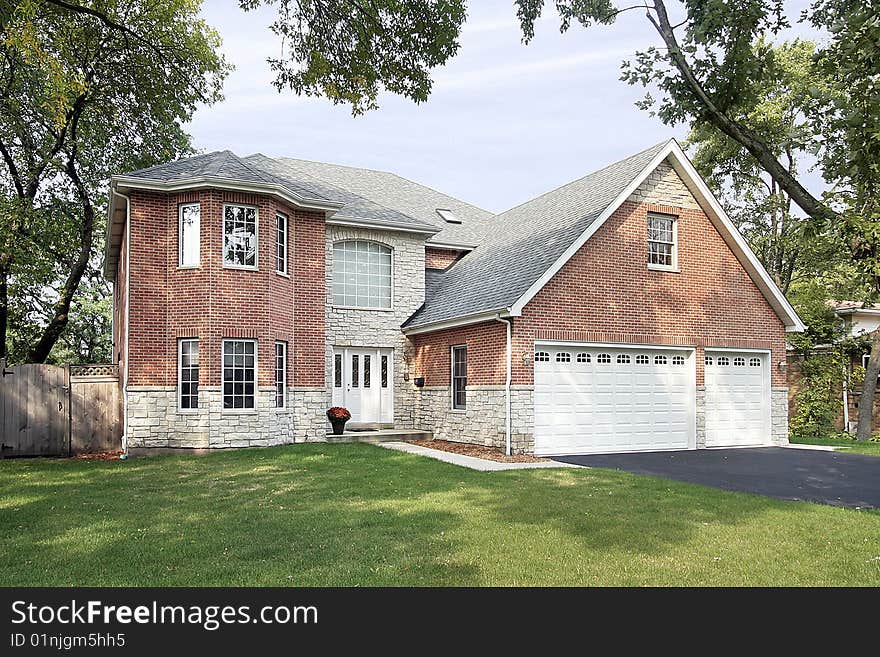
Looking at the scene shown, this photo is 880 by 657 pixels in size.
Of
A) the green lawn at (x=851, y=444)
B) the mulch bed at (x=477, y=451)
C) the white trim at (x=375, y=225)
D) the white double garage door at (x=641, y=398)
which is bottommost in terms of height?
the green lawn at (x=851, y=444)

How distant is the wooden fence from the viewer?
16312 millimetres

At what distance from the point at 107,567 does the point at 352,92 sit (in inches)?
328

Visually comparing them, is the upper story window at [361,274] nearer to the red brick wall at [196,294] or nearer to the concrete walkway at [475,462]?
the red brick wall at [196,294]

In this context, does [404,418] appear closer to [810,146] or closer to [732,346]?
[732,346]

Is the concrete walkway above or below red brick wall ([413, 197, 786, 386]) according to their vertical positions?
below

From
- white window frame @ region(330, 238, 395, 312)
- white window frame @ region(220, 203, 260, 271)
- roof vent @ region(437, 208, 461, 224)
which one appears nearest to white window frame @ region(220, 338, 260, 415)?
white window frame @ region(220, 203, 260, 271)

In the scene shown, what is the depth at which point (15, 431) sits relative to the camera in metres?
16.3

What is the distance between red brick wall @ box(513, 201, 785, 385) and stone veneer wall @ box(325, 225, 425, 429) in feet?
17.2

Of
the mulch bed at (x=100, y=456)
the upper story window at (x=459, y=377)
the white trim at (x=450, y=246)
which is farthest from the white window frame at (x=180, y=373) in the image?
the white trim at (x=450, y=246)

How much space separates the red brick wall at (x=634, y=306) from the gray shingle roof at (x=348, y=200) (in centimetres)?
325

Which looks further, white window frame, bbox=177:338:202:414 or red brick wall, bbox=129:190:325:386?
white window frame, bbox=177:338:202:414

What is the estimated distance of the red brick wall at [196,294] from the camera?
642 inches

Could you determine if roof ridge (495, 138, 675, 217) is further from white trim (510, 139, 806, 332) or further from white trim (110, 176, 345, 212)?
white trim (110, 176, 345, 212)

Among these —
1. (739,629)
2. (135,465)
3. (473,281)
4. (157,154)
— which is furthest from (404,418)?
(739,629)
